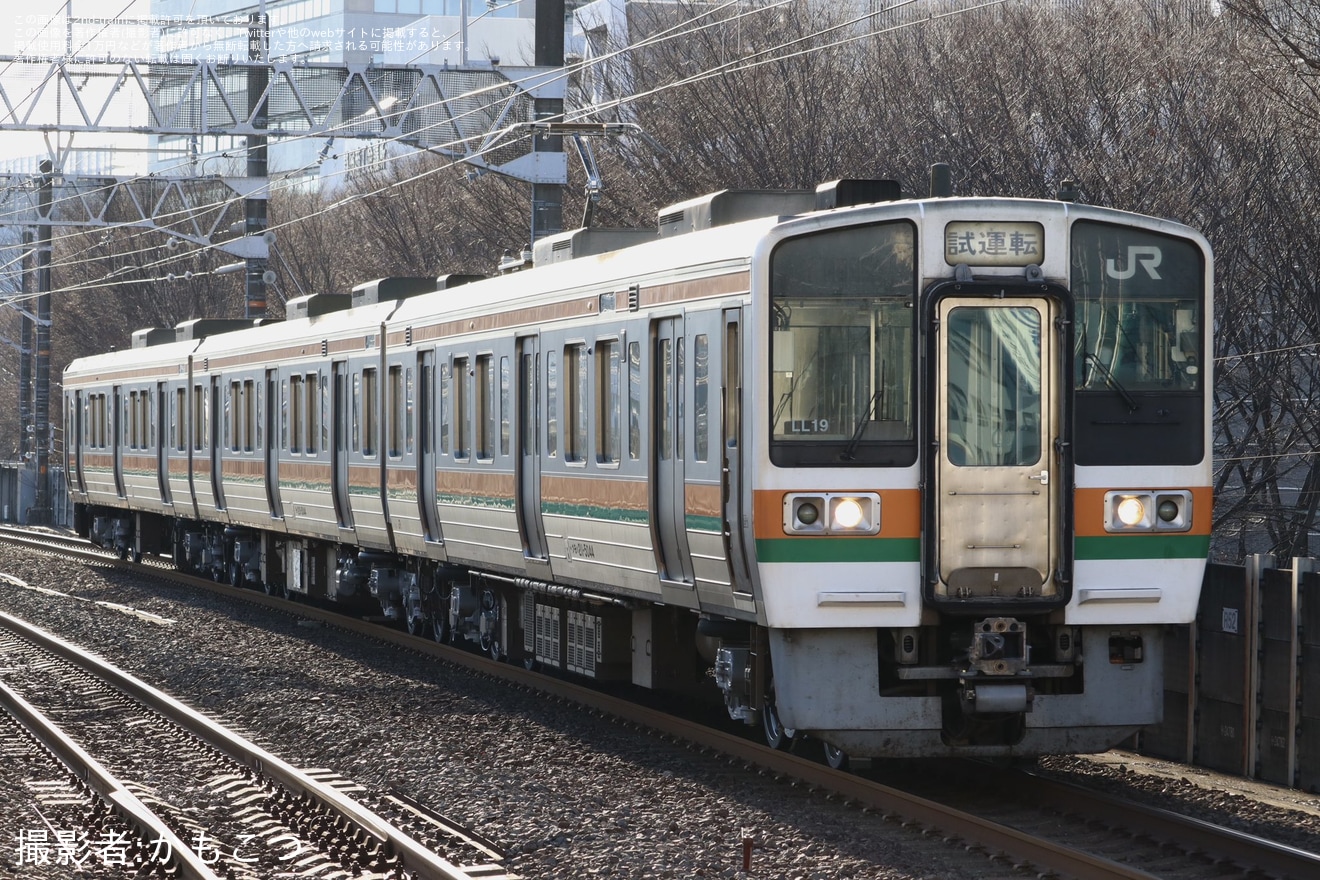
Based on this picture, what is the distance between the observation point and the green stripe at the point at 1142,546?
9.91 m

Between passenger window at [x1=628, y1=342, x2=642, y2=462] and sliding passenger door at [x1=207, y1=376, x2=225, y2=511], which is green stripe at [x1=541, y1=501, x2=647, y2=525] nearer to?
passenger window at [x1=628, y1=342, x2=642, y2=462]

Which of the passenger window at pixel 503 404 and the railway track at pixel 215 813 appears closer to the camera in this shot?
the railway track at pixel 215 813

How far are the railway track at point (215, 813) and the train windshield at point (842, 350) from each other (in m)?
2.55

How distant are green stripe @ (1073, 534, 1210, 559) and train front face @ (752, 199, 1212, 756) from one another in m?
0.01

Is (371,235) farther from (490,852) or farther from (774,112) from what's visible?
(490,852)

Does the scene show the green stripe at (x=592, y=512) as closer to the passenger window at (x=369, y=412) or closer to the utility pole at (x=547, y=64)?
the passenger window at (x=369, y=412)

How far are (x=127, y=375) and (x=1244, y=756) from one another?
2204 centimetres

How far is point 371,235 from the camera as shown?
151ft

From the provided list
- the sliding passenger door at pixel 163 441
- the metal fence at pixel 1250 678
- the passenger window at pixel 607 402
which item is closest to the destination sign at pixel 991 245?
the metal fence at pixel 1250 678

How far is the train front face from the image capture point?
9.73 m

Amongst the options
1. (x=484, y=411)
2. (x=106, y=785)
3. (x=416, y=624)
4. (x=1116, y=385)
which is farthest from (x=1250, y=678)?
(x=416, y=624)

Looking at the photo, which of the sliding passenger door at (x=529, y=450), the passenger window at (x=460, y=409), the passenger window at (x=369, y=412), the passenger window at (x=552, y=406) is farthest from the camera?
the passenger window at (x=369, y=412)

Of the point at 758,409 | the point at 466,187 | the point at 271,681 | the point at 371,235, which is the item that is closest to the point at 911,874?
the point at 758,409

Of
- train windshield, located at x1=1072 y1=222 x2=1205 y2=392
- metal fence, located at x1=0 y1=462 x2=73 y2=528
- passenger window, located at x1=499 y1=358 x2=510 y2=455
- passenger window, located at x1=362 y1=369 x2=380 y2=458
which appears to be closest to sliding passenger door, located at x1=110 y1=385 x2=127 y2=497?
passenger window, located at x1=362 y1=369 x2=380 y2=458
